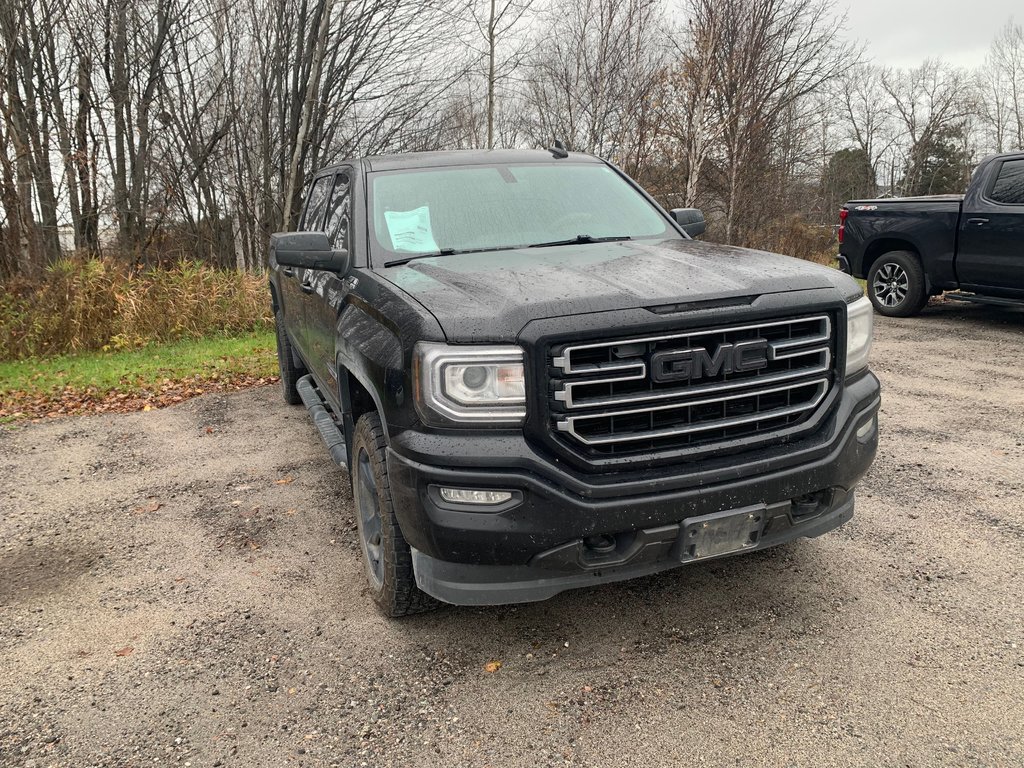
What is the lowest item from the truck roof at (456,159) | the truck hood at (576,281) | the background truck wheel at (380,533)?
the background truck wheel at (380,533)

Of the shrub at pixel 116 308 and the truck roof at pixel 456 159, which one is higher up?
the truck roof at pixel 456 159

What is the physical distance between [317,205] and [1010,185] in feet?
25.1

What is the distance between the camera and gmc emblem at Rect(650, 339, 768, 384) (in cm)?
257

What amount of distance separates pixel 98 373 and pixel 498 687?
7.61 metres

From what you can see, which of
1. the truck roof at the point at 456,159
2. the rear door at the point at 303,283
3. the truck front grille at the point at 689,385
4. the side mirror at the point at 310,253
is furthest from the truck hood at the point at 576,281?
the rear door at the point at 303,283

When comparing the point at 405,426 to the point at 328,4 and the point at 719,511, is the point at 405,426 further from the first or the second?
the point at 328,4

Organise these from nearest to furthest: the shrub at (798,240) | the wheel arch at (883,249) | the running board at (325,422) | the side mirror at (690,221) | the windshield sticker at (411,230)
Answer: the windshield sticker at (411,230), the running board at (325,422), the side mirror at (690,221), the wheel arch at (883,249), the shrub at (798,240)

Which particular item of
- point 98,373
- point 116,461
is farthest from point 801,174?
point 116,461

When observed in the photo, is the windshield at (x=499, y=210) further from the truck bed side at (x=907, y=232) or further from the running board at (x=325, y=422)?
the truck bed side at (x=907, y=232)

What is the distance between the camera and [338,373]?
12.2 feet

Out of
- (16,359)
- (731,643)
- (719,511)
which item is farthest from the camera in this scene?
(16,359)

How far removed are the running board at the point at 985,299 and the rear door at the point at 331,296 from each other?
7.71 m

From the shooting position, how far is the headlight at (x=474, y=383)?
8.21ft

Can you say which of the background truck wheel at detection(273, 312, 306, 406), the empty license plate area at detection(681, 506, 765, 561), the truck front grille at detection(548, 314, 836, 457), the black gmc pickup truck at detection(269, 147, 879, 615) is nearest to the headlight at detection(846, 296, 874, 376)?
the black gmc pickup truck at detection(269, 147, 879, 615)
